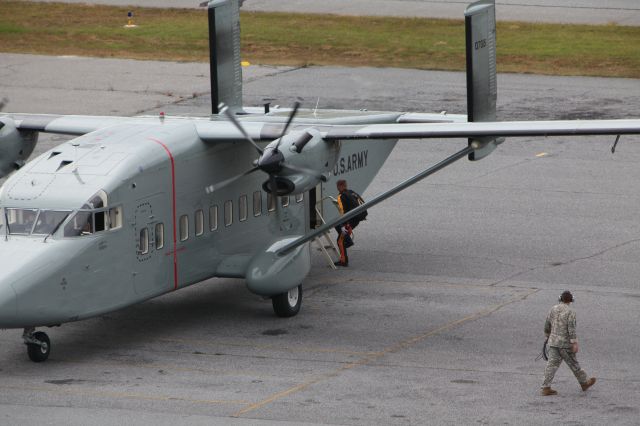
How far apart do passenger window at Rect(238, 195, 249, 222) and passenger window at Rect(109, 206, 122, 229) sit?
139 inches

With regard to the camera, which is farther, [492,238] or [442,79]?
[442,79]

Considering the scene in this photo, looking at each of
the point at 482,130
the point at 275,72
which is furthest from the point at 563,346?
the point at 275,72

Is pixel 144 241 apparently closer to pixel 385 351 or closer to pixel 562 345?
pixel 385 351

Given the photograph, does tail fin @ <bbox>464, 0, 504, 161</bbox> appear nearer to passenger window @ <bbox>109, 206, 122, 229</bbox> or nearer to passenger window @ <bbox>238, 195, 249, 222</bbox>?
passenger window @ <bbox>238, 195, 249, 222</bbox>

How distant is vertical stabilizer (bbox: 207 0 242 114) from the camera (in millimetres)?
27000

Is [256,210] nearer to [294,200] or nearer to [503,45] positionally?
[294,200]

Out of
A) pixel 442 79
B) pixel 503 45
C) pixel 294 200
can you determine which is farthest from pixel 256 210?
pixel 503 45

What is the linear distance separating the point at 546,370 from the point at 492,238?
9959mm

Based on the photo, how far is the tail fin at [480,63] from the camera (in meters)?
25.2

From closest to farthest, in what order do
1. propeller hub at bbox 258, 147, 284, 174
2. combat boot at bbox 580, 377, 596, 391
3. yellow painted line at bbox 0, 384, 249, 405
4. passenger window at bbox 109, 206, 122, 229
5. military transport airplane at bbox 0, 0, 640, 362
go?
1. yellow painted line at bbox 0, 384, 249, 405
2. combat boot at bbox 580, 377, 596, 391
3. military transport airplane at bbox 0, 0, 640, 362
4. passenger window at bbox 109, 206, 122, 229
5. propeller hub at bbox 258, 147, 284, 174

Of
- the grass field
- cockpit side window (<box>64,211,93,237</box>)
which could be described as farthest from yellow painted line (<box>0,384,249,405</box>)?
the grass field

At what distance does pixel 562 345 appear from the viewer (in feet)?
64.9

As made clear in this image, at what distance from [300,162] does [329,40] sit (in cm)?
3319

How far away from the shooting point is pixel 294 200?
26.0m
